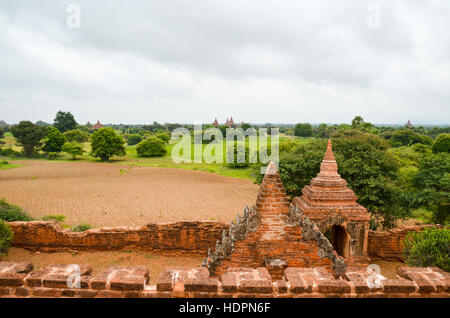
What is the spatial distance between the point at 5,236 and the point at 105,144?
35.6 meters

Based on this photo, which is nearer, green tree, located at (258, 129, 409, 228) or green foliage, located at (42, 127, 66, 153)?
green tree, located at (258, 129, 409, 228)

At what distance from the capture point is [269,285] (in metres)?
2.57

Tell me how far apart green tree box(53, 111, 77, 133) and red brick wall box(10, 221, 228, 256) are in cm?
7581

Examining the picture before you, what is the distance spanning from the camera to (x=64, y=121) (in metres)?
75.4

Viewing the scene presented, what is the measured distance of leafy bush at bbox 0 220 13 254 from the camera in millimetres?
9469

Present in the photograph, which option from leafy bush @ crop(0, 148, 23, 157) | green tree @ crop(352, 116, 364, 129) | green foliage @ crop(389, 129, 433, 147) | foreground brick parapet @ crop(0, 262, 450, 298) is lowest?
leafy bush @ crop(0, 148, 23, 157)

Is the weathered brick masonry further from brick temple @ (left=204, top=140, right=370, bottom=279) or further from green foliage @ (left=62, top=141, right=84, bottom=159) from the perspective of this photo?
green foliage @ (left=62, top=141, right=84, bottom=159)

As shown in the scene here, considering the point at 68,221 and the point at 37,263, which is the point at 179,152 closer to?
the point at 68,221

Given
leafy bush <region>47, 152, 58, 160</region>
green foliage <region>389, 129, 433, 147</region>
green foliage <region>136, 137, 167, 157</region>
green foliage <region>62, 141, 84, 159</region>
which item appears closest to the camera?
green foliage <region>62, 141, 84, 159</region>

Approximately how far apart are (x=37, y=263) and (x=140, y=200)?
39.5ft

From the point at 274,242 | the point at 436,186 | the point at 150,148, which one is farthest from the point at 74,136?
the point at 274,242

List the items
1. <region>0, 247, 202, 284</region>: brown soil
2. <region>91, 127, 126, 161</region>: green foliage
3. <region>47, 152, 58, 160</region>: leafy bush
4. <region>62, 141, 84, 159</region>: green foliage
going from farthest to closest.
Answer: <region>47, 152, 58, 160</region>: leafy bush, <region>62, 141, 84, 159</region>: green foliage, <region>91, 127, 126, 161</region>: green foliage, <region>0, 247, 202, 284</region>: brown soil

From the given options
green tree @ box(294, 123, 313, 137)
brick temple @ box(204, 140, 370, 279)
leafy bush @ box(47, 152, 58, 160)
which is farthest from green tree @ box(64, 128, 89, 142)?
green tree @ box(294, 123, 313, 137)
